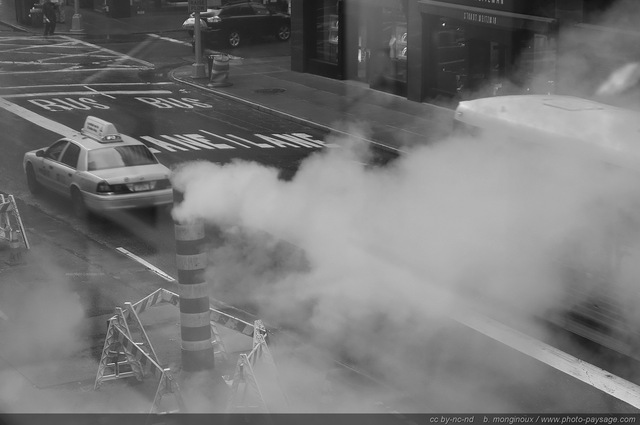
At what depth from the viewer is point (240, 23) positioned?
1489 inches

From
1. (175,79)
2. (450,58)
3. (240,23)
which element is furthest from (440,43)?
(240,23)

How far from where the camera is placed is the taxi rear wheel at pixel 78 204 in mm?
16562

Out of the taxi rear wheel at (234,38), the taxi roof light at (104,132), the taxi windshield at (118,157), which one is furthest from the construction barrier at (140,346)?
the taxi rear wheel at (234,38)

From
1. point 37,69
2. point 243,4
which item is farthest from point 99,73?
point 243,4

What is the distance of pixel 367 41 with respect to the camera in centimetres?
2967

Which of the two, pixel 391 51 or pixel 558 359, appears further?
pixel 391 51

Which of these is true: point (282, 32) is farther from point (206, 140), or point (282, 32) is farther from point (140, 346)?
point (140, 346)

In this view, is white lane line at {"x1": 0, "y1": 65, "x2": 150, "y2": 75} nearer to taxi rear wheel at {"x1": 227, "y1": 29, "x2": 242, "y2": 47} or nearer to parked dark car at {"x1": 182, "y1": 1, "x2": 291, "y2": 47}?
parked dark car at {"x1": 182, "y1": 1, "x2": 291, "y2": 47}

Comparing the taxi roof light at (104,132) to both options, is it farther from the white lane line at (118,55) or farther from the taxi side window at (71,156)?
the white lane line at (118,55)

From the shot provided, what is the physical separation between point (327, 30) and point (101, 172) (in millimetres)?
16017

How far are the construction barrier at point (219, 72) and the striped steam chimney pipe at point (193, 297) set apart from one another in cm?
2005

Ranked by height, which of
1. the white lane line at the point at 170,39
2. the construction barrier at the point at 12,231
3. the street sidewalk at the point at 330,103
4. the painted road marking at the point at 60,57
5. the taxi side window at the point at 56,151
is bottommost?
the street sidewalk at the point at 330,103

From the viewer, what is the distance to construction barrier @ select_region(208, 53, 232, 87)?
96.1 feet

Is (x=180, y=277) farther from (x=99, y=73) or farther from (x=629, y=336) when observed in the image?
(x=99, y=73)
